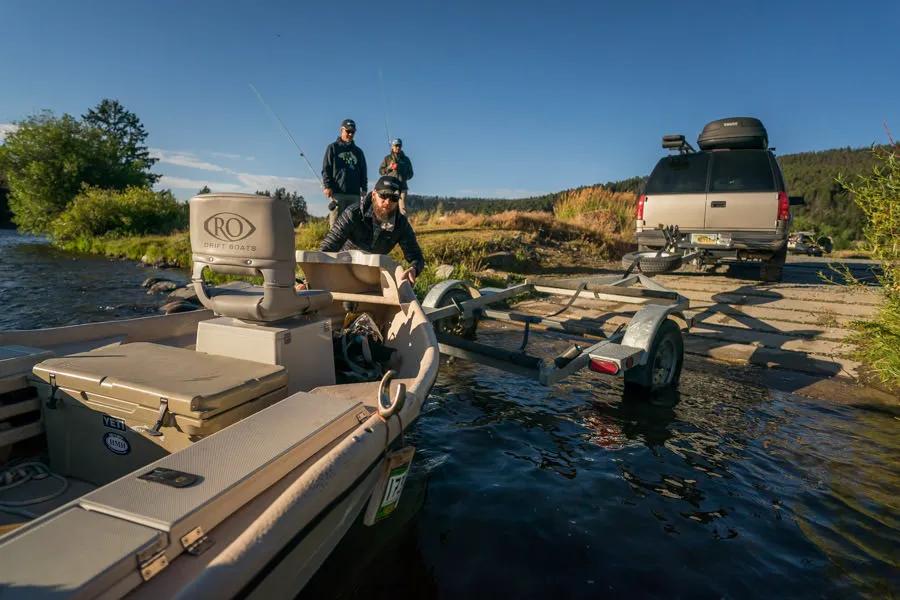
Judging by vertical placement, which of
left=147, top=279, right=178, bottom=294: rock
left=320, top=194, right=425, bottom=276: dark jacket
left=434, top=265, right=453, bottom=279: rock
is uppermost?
left=320, top=194, right=425, bottom=276: dark jacket

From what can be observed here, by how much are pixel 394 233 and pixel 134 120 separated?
71.5 metres

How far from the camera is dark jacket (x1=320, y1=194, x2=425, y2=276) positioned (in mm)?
5426

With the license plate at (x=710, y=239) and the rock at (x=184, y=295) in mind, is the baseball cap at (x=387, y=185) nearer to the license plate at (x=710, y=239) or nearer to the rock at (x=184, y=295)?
the license plate at (x=710, y=239)

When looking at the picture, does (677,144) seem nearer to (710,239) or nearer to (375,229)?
(710,239)

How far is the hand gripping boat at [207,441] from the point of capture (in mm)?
1472

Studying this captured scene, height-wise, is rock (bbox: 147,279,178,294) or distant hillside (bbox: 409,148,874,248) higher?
distant hillside (bbox: 409,148,874,248)

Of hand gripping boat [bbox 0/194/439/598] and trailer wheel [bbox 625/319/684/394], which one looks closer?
hand gripping boat [bbox 0/194/439/598]

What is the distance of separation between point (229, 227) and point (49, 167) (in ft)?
114

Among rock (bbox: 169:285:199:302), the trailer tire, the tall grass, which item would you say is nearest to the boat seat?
the tall grass

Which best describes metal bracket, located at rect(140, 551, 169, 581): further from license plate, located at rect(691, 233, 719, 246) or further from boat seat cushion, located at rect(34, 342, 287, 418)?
license plate, located at rect(691, 233, 719, 246)

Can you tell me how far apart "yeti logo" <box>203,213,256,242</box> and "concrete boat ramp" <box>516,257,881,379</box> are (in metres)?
4.76

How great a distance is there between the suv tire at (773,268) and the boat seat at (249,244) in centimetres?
931

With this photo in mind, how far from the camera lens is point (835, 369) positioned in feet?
19.2

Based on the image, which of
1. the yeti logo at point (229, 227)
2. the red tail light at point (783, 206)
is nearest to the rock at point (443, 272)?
the red tail light at point (783, 206)
